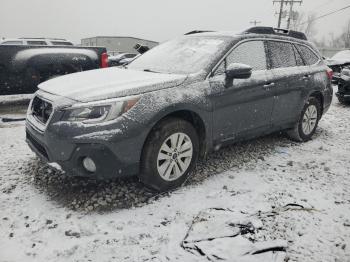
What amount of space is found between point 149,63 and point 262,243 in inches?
103

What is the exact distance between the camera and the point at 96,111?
307cm

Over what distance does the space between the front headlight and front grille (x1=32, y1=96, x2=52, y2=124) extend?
381 millimetres

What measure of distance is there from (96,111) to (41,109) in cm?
83

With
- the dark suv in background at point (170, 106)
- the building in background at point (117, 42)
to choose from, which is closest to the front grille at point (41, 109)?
the dark suv in background at point (170, 106)

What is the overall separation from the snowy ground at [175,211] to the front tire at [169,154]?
0.17 metres

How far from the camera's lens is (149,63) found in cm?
434

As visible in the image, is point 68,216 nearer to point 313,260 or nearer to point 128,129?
point 128,129

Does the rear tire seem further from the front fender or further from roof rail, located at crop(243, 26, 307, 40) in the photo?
the front fender

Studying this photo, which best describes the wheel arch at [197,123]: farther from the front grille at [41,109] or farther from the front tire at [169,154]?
the front grille at [41,109]

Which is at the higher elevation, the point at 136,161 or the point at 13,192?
the point at 136,161

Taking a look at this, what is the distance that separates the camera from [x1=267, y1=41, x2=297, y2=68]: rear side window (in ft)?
15.3

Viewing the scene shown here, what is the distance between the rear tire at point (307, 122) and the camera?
5.34 meters

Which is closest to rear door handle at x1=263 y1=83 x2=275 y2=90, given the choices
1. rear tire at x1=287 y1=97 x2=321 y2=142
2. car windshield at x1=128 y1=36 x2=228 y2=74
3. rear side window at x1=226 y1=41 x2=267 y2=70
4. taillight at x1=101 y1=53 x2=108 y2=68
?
rear side window at x1=226 y1=41 x2=267 y2=70

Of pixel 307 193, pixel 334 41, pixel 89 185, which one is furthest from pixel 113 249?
pixel 334 41
